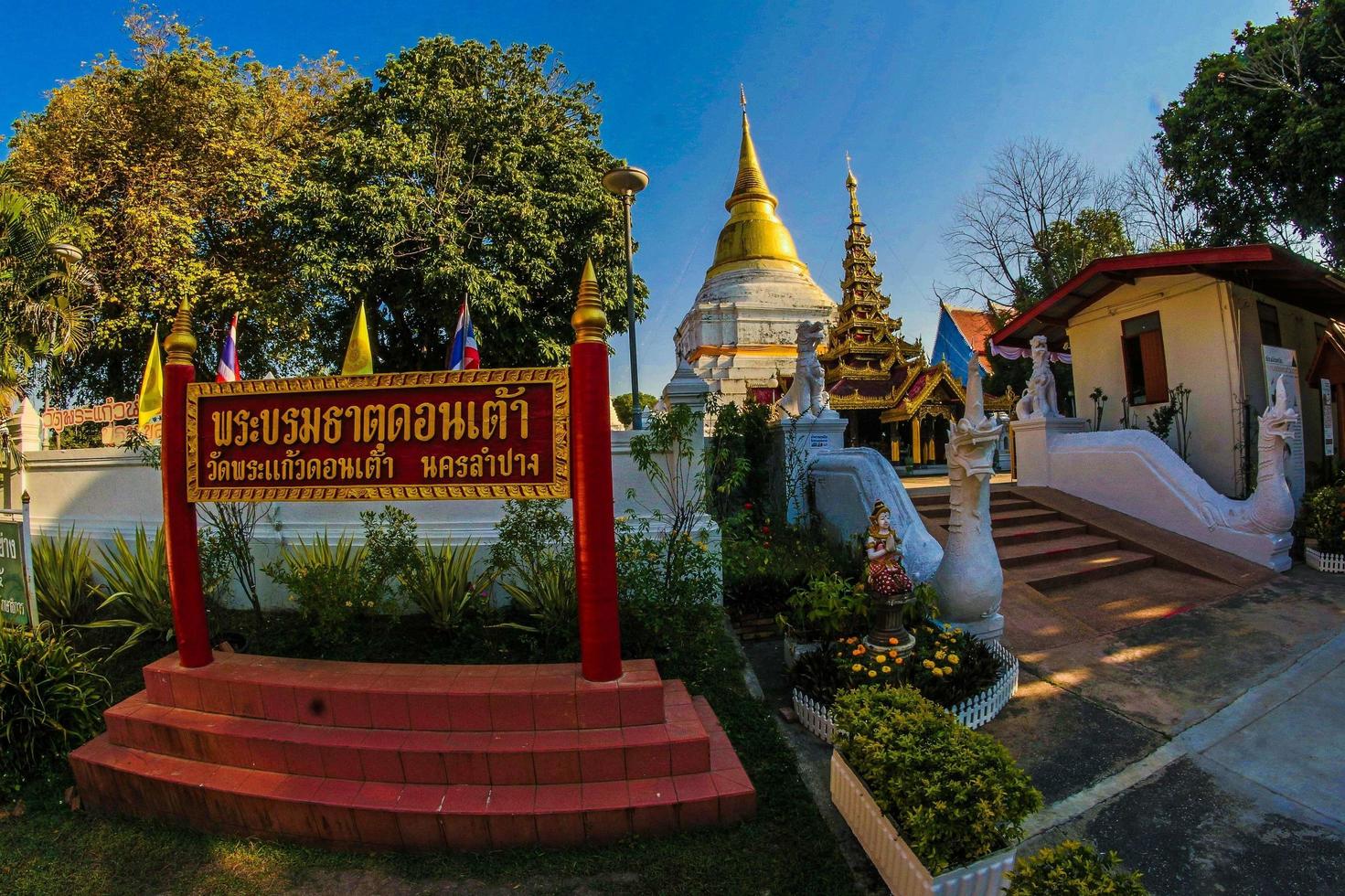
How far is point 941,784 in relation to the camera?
263 centimetres

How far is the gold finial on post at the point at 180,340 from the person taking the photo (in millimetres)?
4039

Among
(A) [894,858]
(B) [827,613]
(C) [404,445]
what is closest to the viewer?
(A) [894,858]

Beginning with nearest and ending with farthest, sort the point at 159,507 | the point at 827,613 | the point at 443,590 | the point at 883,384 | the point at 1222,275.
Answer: the point at 827,613
the point at 443,590
the point at 159,507
the point at 1222,275
the point at 883,384

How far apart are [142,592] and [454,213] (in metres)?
11.4

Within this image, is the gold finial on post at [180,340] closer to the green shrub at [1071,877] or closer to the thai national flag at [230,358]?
the thai national flag at [230,358]

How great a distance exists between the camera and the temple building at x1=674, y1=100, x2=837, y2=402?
75.2 feet

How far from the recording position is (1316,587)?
23.8ft

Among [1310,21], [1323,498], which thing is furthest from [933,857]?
[1310,21]

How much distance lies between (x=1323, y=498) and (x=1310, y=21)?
354 inches

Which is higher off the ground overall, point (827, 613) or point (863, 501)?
point (863, 501)

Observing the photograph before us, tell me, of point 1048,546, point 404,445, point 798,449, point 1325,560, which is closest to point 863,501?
point 798,449

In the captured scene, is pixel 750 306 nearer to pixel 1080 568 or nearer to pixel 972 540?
pixel 1080 568

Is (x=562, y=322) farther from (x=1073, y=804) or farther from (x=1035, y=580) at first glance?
(x=1073, y=804)

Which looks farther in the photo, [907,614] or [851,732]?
[907,614]
